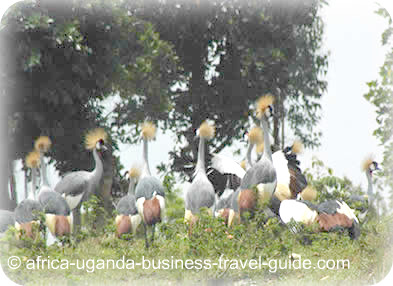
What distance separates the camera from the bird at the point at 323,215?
6.14 m

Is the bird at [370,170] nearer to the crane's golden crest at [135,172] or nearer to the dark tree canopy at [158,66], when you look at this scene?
the dark tree canopy at [158,66]

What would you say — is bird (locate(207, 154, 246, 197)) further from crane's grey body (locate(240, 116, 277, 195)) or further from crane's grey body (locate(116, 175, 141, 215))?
crane's grey body (locate(116, 175, 141, 215))

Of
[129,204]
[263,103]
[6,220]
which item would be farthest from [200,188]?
[6,220]

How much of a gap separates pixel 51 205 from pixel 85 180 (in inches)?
16.1

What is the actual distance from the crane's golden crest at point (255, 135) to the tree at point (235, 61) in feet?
0.25

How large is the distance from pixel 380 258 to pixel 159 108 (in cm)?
234

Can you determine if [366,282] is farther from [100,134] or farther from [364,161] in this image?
[100,134]

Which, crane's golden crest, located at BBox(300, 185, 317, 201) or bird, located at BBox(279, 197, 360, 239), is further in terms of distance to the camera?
crane's golden crest, located at BBox(300, 185, 317, 201)

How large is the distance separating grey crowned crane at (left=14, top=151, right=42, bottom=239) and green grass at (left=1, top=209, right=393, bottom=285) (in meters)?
0.15

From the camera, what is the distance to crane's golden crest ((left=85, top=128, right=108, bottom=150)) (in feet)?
21.3

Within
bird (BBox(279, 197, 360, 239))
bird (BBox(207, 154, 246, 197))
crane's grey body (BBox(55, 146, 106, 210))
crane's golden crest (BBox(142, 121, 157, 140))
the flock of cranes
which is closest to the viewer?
bird (BBox(279, 197, 360, 239))

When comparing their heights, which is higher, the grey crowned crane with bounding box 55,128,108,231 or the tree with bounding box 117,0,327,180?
the tree with bounding box 117,0,327,180

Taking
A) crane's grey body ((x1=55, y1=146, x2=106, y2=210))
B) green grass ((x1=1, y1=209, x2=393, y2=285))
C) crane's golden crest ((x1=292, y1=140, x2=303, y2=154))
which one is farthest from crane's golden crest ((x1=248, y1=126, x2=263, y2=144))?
crane's grey body ((x1=55, y1=146, x2=106, y2=210))

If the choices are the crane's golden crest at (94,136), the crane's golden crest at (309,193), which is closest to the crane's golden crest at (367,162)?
the crane's golden crest at (309,193)
